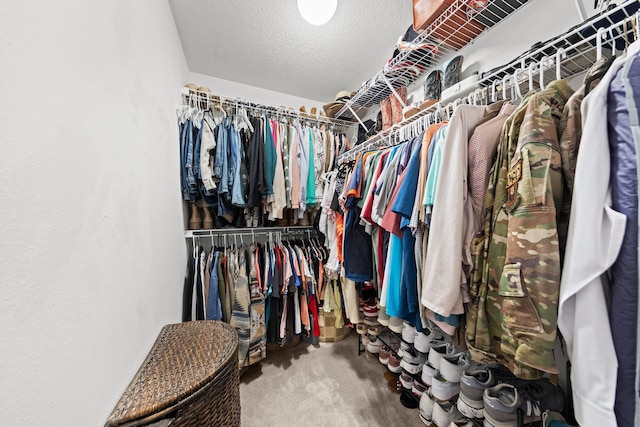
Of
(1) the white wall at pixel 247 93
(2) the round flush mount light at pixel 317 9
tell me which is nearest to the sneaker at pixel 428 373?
(2) the round flush mount light at pixel 317 9

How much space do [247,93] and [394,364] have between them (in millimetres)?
2593

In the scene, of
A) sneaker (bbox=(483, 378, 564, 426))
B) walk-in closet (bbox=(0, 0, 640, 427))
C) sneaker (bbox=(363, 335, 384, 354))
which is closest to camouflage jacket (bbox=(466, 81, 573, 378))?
walk-in closet (bbox=(0, 0, 640, 427))

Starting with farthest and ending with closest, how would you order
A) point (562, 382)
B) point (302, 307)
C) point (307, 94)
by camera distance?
1. point (307, 94)
2. point (302, 307)
3. point (562, 382)

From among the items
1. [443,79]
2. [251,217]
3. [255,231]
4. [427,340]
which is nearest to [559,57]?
[443,79]

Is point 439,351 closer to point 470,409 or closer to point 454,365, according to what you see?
point 454,365

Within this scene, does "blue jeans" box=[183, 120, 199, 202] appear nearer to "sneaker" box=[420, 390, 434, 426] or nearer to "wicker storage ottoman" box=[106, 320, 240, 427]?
"wicker storage ottoman" box=[106, 320, 240, 427]

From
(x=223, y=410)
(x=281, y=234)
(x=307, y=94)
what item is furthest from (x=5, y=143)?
(x=307, y=94)

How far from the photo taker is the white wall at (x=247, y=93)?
186 cm

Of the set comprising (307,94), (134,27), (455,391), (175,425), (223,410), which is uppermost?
(307,94)

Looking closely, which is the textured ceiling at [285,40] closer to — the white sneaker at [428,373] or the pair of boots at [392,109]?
the pair of boots at [392,109]

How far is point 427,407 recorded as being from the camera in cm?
112

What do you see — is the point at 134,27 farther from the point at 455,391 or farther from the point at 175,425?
the point at 455,391

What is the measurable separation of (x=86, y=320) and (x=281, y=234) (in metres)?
1.55

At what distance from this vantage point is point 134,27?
78 cm
